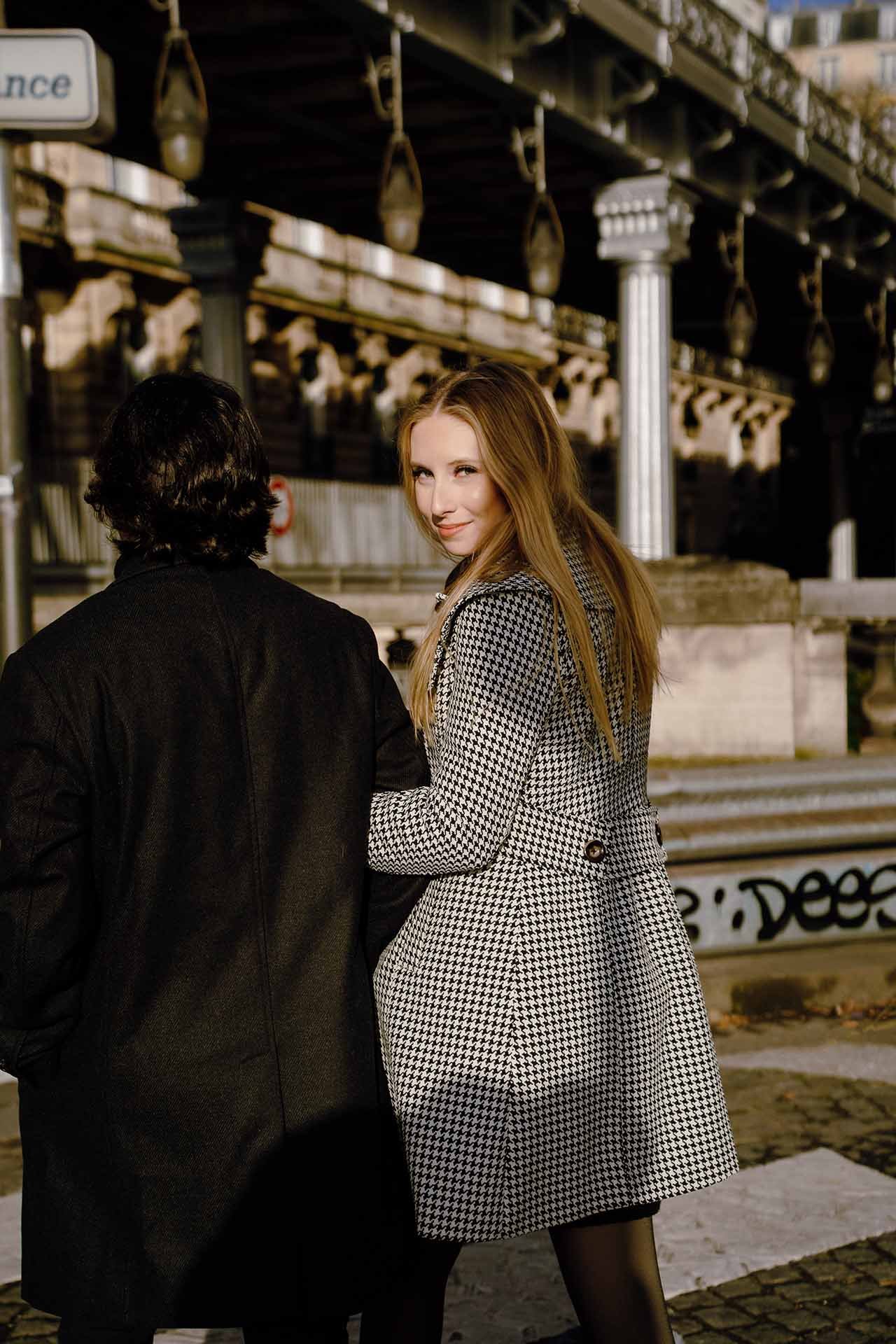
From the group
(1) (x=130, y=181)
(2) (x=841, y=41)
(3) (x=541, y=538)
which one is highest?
(2) (x=841, y=41)

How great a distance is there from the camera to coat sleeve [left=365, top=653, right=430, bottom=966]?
2.48m

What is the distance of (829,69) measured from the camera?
11125 centimetres

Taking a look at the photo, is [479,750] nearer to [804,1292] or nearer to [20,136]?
[804,1292]

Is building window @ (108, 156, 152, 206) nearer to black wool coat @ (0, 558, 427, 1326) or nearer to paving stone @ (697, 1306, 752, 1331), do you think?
paving stone @ (697, 1306, 752, 1331)

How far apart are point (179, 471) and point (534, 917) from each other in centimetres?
82

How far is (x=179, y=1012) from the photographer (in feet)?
7.27

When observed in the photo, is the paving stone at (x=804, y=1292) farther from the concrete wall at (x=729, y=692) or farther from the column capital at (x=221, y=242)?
the column capital at (x=221, y=242)

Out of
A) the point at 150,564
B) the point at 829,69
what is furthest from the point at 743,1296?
the point at 829,69

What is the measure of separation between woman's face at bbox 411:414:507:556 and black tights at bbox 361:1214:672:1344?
1.09 meters

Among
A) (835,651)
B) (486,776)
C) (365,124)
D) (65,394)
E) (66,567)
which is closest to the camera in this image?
(486,776)

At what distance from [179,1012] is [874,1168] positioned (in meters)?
2.69

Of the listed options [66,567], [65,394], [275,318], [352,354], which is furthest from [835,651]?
[352,354]

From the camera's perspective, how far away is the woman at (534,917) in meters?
2.45

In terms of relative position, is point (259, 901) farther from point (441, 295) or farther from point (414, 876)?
point (441, 295)
